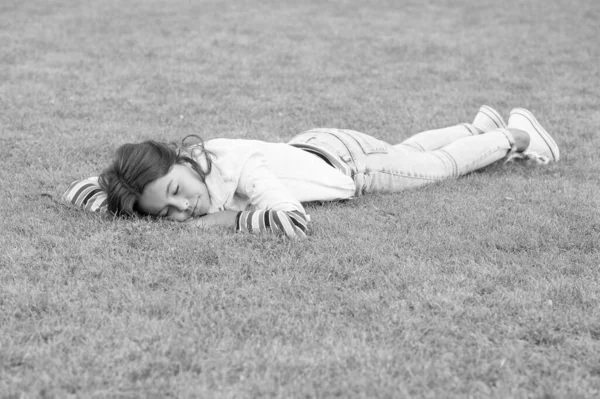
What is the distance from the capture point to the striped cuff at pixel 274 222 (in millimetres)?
4172

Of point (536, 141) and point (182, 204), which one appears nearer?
point (182, 204)

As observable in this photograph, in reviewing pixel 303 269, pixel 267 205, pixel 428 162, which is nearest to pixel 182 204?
pixel 267 205

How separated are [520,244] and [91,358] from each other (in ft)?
8.04

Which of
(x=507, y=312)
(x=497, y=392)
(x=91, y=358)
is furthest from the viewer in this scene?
(x=507, y=312)

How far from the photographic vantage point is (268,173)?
4.54 metres

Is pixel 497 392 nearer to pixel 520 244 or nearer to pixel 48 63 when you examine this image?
pixel 520 244

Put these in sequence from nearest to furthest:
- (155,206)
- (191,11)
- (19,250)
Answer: (19,250)
(155,206)
(191,11)

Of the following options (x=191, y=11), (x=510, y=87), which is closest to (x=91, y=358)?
(x=510, y=87)

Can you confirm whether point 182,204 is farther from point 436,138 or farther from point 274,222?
point 436,138

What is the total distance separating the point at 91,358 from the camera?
3.01 metres

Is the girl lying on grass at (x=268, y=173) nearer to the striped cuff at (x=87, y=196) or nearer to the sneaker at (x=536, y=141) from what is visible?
the striped cuff at (x=87, y=196)

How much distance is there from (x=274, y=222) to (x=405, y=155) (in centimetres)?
157

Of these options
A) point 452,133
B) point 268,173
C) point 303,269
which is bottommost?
point 303,269

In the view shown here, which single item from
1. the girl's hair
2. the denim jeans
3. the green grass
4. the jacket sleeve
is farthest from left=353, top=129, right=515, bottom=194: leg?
the girl's hair
